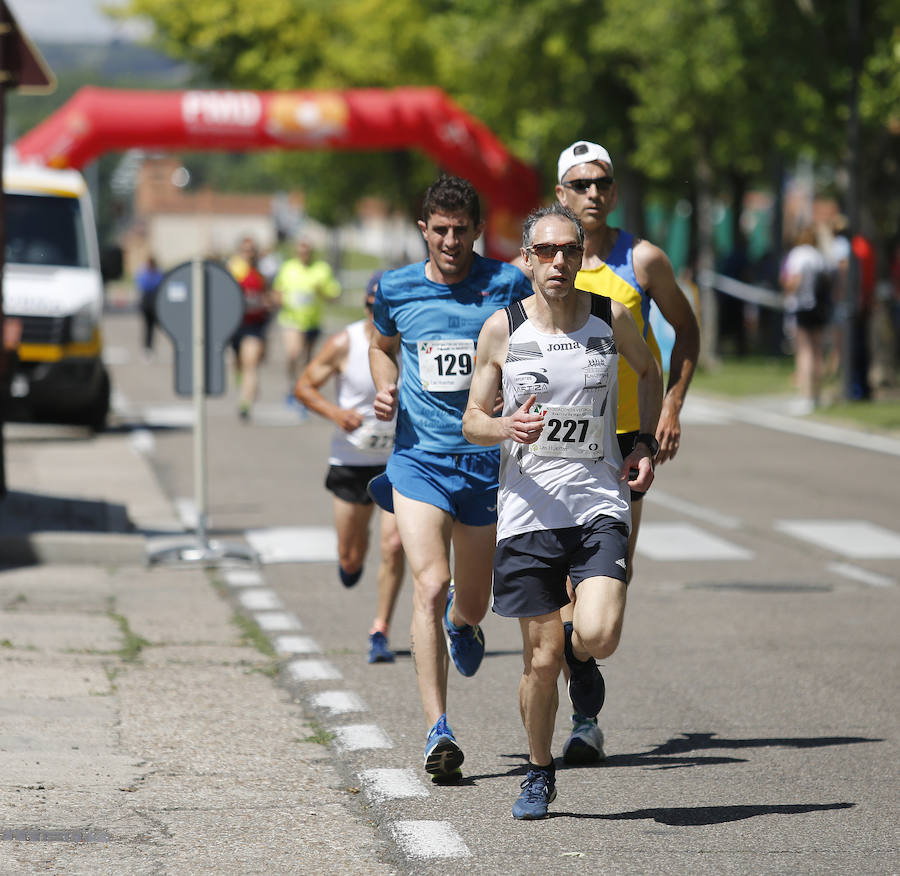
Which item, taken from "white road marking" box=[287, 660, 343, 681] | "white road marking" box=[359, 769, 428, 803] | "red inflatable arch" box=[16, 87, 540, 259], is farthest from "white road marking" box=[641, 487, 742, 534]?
"red inflatable arch" box=[16, 87, 540, 259]

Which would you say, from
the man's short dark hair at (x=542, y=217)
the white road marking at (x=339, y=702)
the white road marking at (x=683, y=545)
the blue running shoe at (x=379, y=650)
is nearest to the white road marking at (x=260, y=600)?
the blue running shoe at (x=379, y=650)

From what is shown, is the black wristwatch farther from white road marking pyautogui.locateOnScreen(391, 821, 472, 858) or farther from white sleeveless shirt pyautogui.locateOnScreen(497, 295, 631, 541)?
white road marking pyautogui.locateOnScreen(391, 821, 472, 858)

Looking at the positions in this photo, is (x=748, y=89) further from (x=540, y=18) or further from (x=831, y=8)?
(x=540, y=18)

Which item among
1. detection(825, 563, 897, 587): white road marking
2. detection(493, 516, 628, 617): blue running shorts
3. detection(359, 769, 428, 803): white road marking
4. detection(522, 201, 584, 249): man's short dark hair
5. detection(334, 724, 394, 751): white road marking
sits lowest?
detection(825, 563, 897, 587): white road marking

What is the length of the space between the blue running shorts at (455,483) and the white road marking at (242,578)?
4.13 m

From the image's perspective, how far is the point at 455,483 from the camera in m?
6.55

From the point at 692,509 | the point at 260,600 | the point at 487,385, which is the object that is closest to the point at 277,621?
the point at 260,600

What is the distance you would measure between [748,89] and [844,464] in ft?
35.3

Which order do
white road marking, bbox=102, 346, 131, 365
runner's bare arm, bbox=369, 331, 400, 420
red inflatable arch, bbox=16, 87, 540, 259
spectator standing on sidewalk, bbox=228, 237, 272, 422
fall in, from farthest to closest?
white road marking, bbox=102, 346, 131, 365 < red inflatable arch, bbox=16, 87, 540, 259 < spectator standing on sidewalk, bbox=228, 237, 272, 422 < runner's bare arm, bbox=369, 331, 400, 420

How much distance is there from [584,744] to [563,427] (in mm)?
1386

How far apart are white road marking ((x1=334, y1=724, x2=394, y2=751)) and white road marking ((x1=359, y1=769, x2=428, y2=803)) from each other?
0.39 meters

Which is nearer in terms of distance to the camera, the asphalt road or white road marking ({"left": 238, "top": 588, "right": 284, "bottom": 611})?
the asphalt road

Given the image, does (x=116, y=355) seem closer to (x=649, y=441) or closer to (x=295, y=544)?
(x=295, y=544)

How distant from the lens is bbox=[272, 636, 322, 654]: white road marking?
28.3ft
